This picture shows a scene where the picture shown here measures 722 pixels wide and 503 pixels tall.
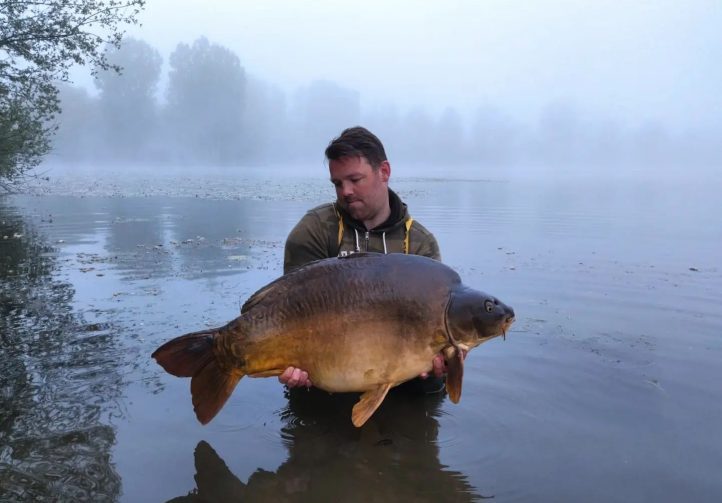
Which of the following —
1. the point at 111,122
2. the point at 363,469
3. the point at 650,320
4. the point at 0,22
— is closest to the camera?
the point at 363,469

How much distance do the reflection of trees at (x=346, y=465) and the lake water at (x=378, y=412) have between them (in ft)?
0.04

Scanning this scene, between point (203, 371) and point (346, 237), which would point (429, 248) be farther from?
point (203, 371)

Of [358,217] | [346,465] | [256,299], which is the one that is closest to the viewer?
[256,299]

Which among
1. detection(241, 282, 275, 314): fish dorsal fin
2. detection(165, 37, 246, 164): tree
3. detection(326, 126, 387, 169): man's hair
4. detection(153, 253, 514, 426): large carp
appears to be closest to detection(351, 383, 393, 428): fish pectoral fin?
detection(153, 253, 514, 426): large carp

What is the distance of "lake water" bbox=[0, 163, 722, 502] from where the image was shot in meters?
3.19

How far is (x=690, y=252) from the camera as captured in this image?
10.3 metres

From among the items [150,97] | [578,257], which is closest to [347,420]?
[578,257]

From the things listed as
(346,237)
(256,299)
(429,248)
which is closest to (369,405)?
(256,299)

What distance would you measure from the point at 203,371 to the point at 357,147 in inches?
66.3

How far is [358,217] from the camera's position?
4055 millimetres

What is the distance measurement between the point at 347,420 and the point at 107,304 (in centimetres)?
A: 367

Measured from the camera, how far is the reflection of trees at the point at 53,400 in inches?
119

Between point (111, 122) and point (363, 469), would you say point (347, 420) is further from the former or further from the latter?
point (111, 122)

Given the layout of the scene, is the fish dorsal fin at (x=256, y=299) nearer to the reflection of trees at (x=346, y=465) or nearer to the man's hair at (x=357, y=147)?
the reflection of trees at (x=346, y=465)
